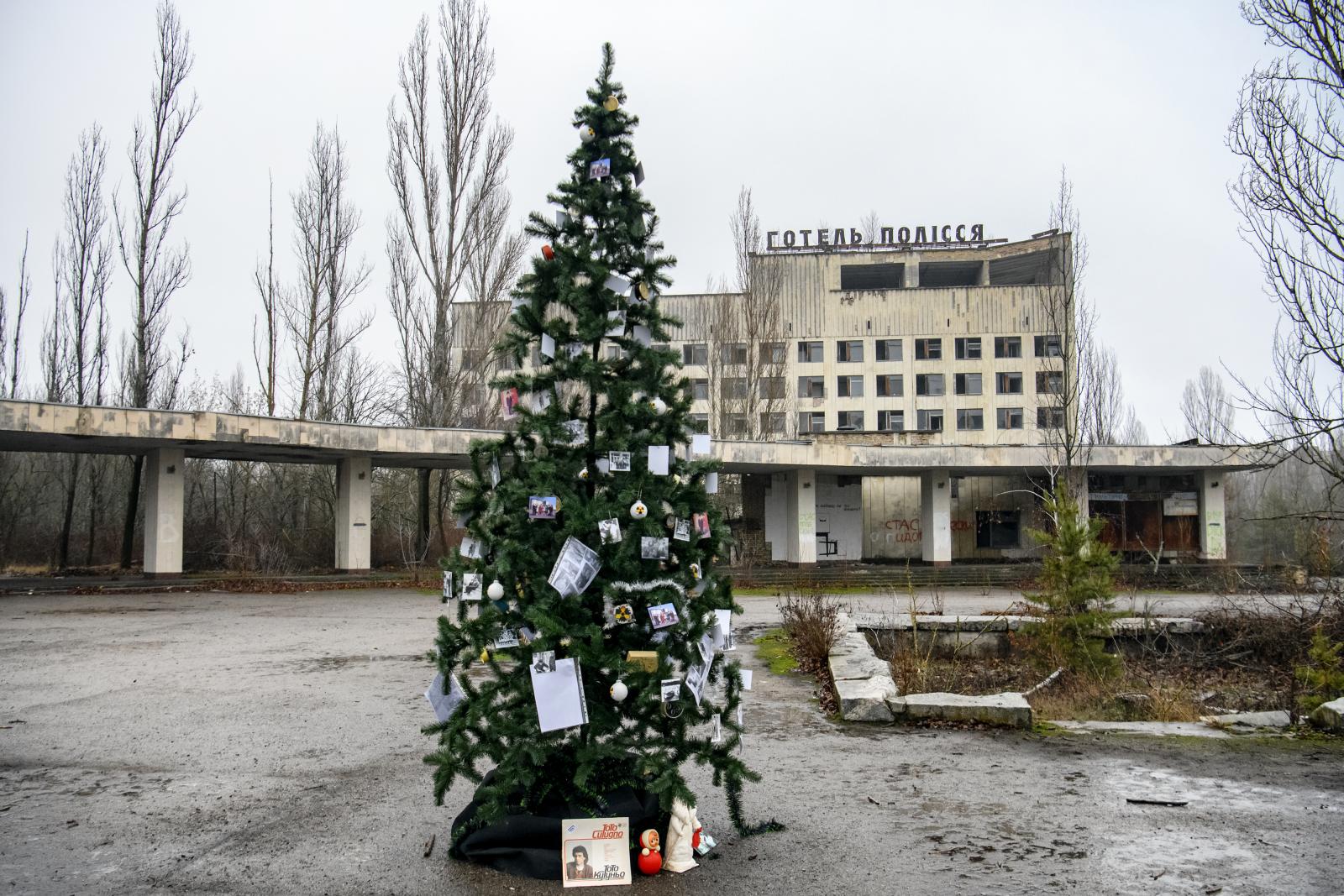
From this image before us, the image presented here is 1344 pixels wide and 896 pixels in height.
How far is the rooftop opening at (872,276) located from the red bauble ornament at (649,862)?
168 ft

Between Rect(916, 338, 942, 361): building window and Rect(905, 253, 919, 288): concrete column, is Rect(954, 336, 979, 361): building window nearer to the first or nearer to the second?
Rect(916, 338, 942, 361): building window

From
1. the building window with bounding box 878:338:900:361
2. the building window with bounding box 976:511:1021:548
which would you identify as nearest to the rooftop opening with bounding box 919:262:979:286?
the building window with bounding box 878:338:900:361

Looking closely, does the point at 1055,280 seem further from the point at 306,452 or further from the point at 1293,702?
the point at 1293,702

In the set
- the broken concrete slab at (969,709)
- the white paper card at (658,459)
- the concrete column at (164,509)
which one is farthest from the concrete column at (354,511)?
the white paper card at (658,459)

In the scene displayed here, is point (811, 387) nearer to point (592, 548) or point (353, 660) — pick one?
point (353, 660)

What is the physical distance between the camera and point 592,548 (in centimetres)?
439

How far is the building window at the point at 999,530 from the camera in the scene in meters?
36.5

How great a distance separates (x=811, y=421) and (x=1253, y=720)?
47.2 m

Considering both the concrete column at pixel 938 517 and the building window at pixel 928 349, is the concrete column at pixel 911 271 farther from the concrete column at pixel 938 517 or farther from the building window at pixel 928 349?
the concrete column at pixel 938 517

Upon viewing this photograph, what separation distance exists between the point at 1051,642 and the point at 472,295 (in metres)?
25.1

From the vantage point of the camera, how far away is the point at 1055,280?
4966cm

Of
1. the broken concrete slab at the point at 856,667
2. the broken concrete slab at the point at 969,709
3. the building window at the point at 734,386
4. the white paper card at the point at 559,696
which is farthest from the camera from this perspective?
the building window at the point at 734,386

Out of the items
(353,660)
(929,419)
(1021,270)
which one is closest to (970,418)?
(929,419)

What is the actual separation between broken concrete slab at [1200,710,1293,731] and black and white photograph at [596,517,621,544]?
19.2 ft
